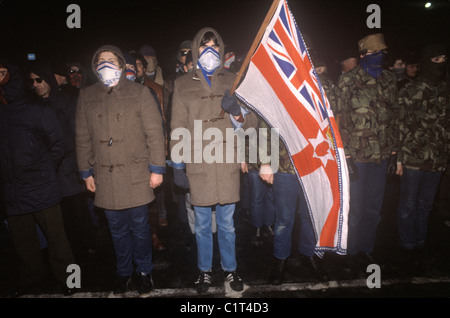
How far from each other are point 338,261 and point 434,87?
2.76 metres

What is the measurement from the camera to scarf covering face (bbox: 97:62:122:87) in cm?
278

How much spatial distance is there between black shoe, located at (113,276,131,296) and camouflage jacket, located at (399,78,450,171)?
4091 mm

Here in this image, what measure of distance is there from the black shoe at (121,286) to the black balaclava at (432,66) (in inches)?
193

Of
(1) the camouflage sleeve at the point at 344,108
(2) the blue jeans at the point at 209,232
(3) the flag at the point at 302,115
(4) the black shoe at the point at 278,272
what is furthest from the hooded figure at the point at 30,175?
(1) the camouflage sleeve at the point at 344,108

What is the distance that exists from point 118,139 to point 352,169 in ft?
9.47

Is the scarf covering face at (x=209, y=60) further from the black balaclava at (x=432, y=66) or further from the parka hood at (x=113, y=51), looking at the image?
the black balaclava at (x=432, y=66)

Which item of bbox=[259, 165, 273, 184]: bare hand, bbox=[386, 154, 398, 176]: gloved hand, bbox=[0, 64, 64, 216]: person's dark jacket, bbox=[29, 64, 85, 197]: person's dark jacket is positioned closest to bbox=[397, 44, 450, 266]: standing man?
bbox=[386, 154, 398, 176]: gloved hand

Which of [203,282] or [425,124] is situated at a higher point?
[425,124]

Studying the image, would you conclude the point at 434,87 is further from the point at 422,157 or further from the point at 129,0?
the point at 129,0

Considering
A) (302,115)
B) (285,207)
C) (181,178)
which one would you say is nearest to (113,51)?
(181,178)

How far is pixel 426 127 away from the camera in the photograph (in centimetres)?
349
